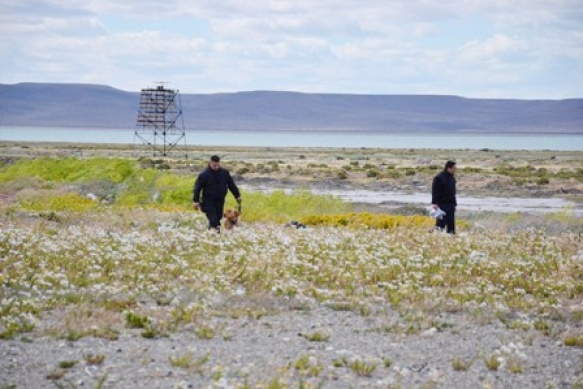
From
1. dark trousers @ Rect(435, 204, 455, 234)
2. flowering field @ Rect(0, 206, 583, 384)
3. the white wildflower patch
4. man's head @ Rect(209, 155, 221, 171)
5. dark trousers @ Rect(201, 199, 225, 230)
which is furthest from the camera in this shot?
dark trousers @ Rect(435, 204, 455, 234)

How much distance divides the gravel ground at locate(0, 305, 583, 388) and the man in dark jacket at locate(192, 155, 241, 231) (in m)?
7.84

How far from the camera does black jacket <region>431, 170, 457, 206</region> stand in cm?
2228

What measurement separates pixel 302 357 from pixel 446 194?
12.1 metres

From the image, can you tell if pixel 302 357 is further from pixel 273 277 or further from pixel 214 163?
pixel 214 163

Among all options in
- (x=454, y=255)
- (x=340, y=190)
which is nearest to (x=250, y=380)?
(x=454, y=255)

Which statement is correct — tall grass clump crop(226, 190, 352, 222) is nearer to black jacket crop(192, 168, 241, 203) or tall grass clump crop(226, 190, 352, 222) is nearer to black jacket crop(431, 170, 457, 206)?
black jacket crop(431, 170, 457, 206)

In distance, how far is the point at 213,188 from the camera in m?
21.0

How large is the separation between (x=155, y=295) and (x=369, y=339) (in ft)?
11.5

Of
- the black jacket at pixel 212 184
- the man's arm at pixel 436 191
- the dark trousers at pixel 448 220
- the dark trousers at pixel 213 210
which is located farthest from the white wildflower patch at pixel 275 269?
the dark trousers at pixel 448 220

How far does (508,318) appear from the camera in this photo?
1380 cm

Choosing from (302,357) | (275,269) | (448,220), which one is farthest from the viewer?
(448,220)

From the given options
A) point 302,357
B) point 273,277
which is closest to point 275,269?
point 273,277

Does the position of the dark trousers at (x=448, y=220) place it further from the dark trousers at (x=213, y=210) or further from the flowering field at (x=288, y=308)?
the dark trousers at (x=213, y=210)

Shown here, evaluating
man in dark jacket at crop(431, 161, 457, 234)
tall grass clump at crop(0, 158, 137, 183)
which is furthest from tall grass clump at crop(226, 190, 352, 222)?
tall grass clump at crop(0, 158, 137, 183)
